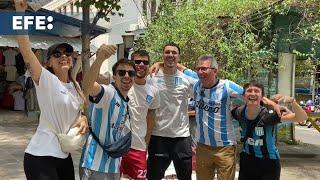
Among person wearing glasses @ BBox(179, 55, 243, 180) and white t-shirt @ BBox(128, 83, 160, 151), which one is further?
person wearing glasses @ BBox(179, 55, 243, 180)

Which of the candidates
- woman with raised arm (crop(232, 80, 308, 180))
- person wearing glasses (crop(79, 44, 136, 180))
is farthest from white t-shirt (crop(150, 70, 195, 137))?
person wearing glasses (crop(79, 44, 136, 180))

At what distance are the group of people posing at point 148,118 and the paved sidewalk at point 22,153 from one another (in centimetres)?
271

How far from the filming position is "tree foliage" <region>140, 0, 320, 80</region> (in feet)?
28.4

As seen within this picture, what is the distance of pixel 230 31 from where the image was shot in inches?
352

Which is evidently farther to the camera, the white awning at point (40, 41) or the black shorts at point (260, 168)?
the white awning at point (40, 41)

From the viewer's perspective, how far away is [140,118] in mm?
4855

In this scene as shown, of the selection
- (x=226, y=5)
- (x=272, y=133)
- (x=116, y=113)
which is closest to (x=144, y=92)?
(x=116, y=113)

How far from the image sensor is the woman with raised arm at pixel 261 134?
4.48 metres

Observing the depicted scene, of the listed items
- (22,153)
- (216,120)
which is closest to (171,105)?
(216,120)

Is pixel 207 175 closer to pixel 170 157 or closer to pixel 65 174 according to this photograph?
pixel 170 157

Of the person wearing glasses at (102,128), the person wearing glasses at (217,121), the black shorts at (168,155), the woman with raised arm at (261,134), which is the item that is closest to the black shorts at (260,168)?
the woman with raised arm at (261,134)

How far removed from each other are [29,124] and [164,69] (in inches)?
358

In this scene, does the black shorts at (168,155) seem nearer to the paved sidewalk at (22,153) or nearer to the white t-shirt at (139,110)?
the white t-shirt at (139,110)

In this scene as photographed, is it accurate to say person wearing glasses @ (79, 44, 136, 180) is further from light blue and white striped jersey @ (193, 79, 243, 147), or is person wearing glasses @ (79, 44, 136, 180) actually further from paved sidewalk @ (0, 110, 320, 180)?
paved sidewalk @ (0, 110, 320, 180)
